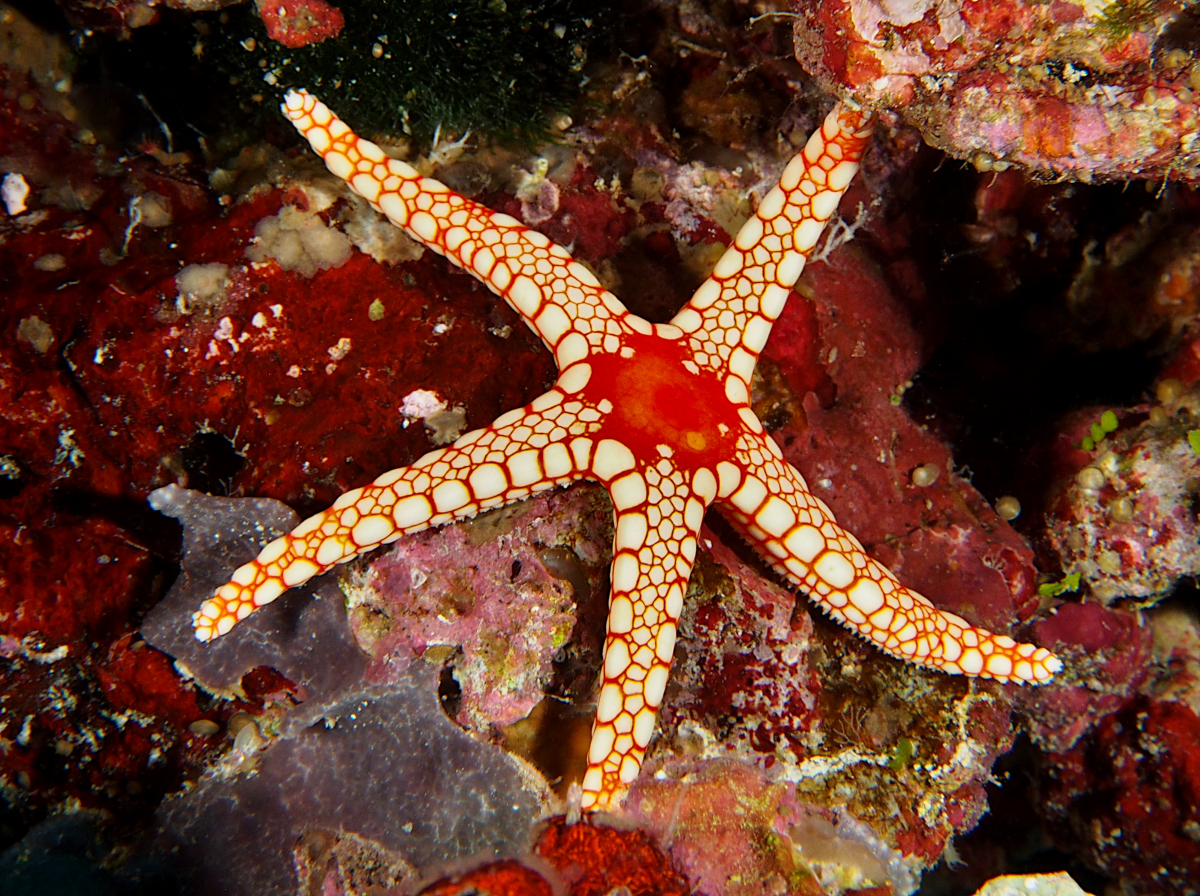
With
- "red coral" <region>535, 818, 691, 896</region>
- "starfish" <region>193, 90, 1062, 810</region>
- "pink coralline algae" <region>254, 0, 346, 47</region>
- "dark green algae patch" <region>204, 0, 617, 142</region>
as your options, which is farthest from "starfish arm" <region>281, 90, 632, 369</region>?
"red coral" <region>535, 818, 691, 896</region>

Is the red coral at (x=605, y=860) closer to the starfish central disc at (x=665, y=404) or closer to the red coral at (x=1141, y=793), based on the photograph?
the starfish central disc at (x=665, y=404)

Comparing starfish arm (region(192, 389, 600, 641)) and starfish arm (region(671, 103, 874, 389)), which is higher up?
starfish arm (region(671, 103, 874, 389))

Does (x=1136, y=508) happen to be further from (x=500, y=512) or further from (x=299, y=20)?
(x=299, y=20)

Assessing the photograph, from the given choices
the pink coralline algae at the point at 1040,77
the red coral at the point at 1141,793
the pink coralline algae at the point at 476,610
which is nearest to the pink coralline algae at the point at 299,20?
the pink coralline algae at the point at 1040,77

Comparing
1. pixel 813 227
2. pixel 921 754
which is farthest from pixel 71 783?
pixel 813 227

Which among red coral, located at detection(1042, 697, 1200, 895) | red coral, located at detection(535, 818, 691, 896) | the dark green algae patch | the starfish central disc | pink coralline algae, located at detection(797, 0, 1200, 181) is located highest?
pink coralline algae, located at detection(797, 0, 1200, 181)

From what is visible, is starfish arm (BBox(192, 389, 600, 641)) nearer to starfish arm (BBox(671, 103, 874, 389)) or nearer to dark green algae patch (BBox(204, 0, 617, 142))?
starfish arm (BBox(671, 103, 874, 389))

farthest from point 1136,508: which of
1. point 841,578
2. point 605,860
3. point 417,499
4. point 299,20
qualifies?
point 299,20

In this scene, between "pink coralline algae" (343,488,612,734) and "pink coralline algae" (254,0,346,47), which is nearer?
"pink coralline algae" (343,488,612,734)
